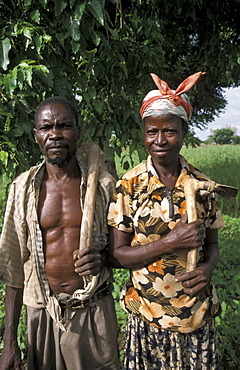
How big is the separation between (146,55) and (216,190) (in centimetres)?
175

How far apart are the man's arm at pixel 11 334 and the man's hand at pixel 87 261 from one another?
44 centimetres

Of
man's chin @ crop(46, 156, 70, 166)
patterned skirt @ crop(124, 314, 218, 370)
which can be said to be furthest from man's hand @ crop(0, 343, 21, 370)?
man's chin @ crop(46, 156, 70, 166)

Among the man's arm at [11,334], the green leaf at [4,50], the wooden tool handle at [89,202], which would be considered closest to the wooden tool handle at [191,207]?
the wooden tool handle at [89,202]

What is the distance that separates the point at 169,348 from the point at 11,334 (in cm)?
75

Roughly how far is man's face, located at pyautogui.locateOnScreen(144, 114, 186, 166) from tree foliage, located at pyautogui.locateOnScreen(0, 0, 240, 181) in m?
0.68

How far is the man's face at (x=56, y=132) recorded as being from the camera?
5.07ft

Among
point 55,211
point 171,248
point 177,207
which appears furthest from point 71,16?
point 171,248

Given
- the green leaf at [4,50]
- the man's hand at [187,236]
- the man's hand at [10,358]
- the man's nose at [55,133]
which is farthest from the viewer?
the green leaf at [4,50]

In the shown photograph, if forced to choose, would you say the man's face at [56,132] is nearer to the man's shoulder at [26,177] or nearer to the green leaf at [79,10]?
the man's shoulder at [26,177]

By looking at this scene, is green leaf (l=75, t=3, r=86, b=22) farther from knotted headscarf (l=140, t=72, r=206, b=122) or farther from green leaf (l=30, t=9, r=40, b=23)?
knotted headscarf (l=140, t=72, r=206, b=122)

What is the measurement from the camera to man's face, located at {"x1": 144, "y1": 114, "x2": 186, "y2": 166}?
1482mm

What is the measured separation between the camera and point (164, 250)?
A: 146 cm

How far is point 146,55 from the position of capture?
285 cm

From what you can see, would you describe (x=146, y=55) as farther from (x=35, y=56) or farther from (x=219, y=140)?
(x=219, y=140)
